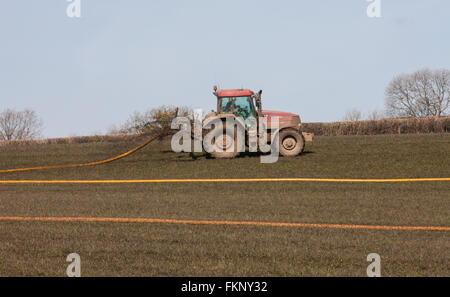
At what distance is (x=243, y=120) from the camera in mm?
16984

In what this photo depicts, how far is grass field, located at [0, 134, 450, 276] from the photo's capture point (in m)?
5.37

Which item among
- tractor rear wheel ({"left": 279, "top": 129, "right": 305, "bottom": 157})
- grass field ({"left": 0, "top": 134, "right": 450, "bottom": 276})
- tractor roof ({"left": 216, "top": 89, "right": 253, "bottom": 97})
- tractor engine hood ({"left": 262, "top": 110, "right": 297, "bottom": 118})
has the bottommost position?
grass field ({"left": 0, "top": 134, "right": 450, "bottom": 276})

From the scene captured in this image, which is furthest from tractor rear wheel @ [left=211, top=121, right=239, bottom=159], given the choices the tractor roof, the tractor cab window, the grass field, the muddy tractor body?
the tractor roof

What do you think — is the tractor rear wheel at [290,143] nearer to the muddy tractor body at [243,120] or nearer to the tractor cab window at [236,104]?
A: the muddy tractor body at [243,120]

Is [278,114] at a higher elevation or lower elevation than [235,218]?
higher

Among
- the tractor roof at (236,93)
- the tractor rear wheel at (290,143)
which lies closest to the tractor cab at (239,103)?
the tractor roof at (236,93)

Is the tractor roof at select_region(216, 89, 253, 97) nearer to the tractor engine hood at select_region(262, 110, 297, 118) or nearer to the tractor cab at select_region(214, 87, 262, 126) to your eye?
the tractor cab at select_region(214, 87, 262, 126)

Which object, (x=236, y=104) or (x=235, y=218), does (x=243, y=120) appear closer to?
(x=236, y=104)

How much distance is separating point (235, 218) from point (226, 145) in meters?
9.29

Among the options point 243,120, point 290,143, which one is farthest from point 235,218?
point 290,143

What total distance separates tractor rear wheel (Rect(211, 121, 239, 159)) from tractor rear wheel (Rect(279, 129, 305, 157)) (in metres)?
1.72

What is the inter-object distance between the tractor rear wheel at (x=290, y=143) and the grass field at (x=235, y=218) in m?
0.69

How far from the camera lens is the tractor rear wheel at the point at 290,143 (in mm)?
17594
